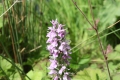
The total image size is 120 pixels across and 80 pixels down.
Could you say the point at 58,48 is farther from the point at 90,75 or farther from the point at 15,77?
the point at 15,77

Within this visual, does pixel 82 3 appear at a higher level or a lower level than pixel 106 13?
higher

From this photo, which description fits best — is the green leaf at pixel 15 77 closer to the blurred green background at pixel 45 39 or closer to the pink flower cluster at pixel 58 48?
the blurred green background at pixel 45 39

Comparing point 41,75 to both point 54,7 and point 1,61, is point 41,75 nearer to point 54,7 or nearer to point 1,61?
point 1,61

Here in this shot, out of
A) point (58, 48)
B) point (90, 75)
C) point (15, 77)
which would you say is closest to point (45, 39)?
point (15, 77)

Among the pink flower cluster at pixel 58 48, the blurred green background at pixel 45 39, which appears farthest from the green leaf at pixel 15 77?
the pink flower cluster at pixel 58 48

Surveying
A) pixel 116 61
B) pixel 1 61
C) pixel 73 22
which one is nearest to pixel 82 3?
pixel 73 22

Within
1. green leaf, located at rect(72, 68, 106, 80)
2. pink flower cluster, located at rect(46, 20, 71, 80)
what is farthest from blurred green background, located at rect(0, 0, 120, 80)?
pink flower cluster, located at rect(46, 20, 71, 80)

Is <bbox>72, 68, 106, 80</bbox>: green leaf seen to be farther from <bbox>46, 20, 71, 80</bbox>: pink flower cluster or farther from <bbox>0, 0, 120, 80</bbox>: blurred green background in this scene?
<bbox>46, 20, 71, 80</bbox>: pink flower cluster
